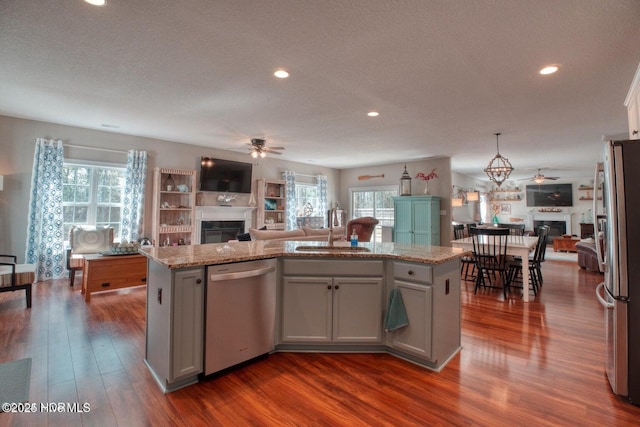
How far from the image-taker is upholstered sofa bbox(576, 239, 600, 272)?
6.22m

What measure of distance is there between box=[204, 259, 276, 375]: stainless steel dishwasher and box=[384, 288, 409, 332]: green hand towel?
0.97 meters

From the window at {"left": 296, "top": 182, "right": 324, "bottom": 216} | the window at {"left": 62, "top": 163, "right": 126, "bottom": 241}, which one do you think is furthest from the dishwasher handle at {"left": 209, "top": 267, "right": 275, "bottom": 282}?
the window at {"left": 296, "top": 182, "right": 324, "bottom": 216}

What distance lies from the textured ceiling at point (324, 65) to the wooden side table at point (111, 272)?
6.95 feet

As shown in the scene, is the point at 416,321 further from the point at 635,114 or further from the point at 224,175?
the point at 224,175

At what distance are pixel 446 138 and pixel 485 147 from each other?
131 centimetres

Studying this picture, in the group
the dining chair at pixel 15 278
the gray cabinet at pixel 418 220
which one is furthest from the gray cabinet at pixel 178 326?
the gray cabinet at pixel 418 220

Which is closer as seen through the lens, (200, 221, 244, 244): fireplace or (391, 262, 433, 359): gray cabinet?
(391, 262, 433, 359): gray cabinet

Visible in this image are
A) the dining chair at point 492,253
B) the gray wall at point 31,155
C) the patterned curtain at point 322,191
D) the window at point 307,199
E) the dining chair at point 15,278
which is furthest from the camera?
the patterned curtain at point 322,191

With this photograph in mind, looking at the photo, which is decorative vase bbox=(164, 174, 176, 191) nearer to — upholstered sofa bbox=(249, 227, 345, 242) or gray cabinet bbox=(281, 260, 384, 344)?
upholstered sofa bbox=(249, 227, 345, 242)

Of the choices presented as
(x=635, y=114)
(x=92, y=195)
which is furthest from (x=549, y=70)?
(x=92, y=195)

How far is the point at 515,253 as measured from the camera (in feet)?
15.1

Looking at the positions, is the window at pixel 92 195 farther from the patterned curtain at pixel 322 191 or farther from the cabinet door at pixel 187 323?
the patterned curtain at pixel 322 191

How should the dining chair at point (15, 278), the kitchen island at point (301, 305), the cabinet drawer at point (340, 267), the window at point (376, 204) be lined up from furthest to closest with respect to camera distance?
the window at point (376, 204) < the dining chair at point (15, 278) < the cabinet drawer at point (340, 267) < the kitchen island at point (301, 305)

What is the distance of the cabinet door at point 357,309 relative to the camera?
2.64 metres
